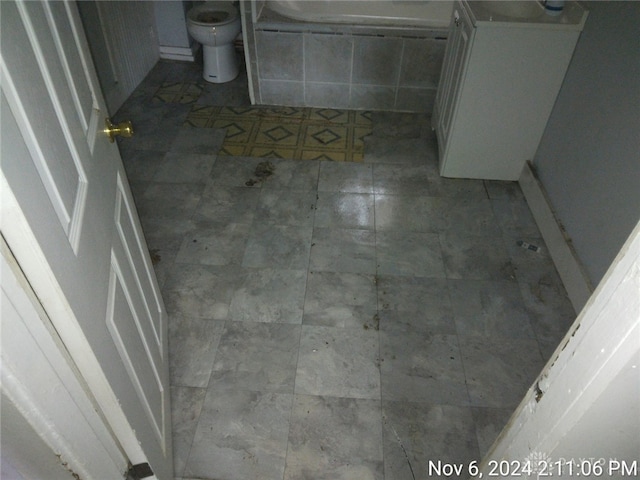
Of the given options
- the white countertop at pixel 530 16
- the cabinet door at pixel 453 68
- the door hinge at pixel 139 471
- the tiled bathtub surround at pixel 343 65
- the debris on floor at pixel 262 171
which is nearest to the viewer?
the door hinge at pixel 139 471

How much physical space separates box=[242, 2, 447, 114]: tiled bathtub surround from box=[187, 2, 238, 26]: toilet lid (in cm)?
46

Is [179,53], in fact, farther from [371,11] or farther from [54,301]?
[54,301]

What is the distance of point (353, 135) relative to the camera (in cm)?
281

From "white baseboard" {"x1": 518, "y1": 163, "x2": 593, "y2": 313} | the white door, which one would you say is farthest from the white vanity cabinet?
the white door

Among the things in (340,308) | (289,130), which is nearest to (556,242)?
(340,308)

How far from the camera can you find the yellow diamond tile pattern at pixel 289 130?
8.65 ft

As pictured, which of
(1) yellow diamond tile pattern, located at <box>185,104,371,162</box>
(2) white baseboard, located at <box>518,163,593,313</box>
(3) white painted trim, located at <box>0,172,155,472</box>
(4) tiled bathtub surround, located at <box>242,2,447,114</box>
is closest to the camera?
(3) white painted trim, located at <box>0,172,155,472</box>

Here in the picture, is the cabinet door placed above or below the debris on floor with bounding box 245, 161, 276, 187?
above

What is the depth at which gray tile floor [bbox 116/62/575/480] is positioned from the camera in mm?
1375

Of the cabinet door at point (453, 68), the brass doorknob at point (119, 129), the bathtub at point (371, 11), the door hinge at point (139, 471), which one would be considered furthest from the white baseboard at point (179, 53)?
the door hinge at point (139, 471)

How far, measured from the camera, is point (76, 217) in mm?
769

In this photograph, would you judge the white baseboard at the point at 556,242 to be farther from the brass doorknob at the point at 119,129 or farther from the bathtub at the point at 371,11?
the brass doorknob at the point at 119,129

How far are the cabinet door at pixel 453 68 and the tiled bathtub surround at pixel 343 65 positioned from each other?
327 mm

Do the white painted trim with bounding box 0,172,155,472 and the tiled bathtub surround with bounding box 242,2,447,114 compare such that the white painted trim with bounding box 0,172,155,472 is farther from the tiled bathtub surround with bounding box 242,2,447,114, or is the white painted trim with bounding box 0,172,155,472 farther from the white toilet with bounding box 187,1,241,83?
the white toilet with bounding box 187,1,241,83
